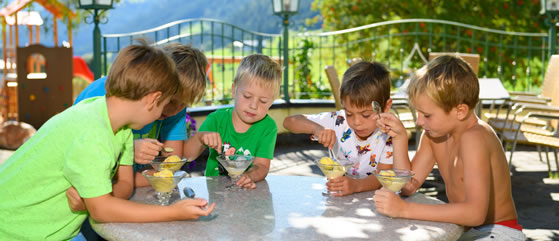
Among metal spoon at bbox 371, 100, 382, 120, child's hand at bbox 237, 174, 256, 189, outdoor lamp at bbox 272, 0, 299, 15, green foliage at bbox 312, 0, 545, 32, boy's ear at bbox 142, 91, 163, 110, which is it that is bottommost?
child's hand at bbox 237, 174, 256, 189

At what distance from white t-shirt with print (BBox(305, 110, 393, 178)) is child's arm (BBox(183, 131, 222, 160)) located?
0.62 metres

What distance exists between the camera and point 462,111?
2152mm

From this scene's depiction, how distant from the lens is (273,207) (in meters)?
2.02

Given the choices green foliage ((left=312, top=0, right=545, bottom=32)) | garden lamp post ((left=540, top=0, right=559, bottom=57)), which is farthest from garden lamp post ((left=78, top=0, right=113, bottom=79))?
green foliage ((left=312, top=0, right=545, bottom=32))

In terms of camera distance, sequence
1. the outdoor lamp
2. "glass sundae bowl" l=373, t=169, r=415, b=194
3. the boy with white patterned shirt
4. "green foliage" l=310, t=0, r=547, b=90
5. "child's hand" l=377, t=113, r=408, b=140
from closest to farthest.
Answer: "glass sundae bowl" l=373, t=169, r=415, b=194, "child's hand" l=377, t=113, r=408, b=140, the boy with white patterned shirt, the outdoor lamp, "green foliage" l=310, t=0, r=547, b=90

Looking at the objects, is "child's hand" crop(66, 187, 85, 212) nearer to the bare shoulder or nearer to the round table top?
the round table top

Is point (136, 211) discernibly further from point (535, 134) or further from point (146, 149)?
point (535, 134)

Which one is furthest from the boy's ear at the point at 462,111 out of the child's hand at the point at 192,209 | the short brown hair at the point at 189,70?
the short brown hair at the point at 189,70

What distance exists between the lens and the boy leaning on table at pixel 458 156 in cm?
190

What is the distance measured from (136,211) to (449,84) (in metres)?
1.22

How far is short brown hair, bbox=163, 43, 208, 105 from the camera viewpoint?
98.6 inches

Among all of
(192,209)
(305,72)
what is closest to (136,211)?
(192,209)

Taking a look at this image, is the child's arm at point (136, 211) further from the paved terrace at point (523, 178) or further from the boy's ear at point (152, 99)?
the paved terrace at point (523, 178)

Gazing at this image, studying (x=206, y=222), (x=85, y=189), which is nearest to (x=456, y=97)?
(x=206, y=222)
